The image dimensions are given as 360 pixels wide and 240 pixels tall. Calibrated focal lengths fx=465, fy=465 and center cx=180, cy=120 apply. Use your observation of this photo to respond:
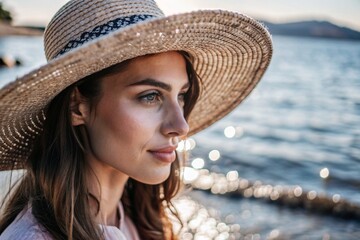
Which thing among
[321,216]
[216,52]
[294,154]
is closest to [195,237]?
[321,216]

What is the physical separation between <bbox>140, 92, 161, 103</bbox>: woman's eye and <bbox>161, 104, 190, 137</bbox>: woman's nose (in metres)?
0.07

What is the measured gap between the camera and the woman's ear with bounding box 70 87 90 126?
2.18m

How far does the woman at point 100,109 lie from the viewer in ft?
6.07

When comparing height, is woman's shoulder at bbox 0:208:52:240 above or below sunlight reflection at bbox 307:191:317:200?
above

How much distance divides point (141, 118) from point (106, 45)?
1.82 feet

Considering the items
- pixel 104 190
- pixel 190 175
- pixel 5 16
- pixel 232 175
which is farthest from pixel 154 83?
pixel 5 16

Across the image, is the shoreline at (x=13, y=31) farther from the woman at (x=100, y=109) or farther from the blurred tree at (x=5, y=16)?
the woman at (x=100, y=109)

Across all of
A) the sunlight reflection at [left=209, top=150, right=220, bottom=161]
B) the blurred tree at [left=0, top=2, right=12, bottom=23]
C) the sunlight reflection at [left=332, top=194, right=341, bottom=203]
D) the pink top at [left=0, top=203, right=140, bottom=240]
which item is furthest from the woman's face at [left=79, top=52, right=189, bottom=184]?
the blurred tree at [left=0, top=2, right=12, bottom=23]

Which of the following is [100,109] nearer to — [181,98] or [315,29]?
[181,98]

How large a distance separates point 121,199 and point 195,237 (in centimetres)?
299

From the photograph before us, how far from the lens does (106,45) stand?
5.32 ft

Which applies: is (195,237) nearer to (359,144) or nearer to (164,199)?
(164,199)

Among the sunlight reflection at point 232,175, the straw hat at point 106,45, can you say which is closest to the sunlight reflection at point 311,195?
the sunlight reflection at point 232,175

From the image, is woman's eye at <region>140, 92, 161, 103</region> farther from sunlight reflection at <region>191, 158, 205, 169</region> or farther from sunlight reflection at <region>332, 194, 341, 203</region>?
sunlight reflection at <region>191, 158, 205, 169</region>
